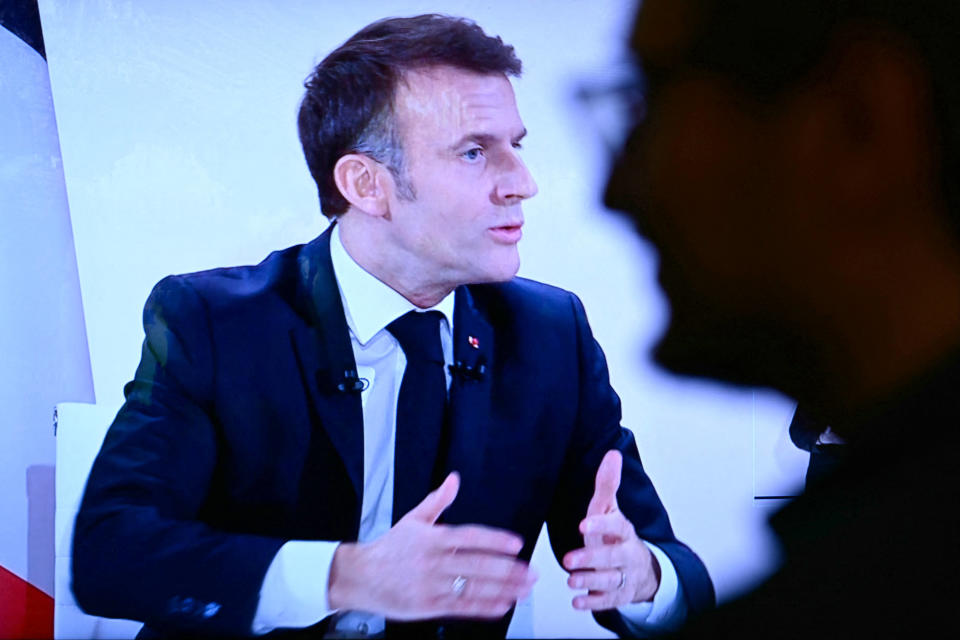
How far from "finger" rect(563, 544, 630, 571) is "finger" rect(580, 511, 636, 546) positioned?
19 mm

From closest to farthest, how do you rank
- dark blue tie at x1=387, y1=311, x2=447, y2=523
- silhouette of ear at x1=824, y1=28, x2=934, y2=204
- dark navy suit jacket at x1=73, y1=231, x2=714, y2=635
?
dark navy suit jacket at x1=73, y1=231, x2=714, y2=635, dark blue tie at x1=387, y1=311, x2=447, y2=523, silhouette of ear at x1=824, y1=28, x2=934, y2=204

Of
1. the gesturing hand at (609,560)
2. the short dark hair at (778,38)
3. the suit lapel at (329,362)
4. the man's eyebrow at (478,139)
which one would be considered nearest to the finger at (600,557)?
the gesturing hand at (609,560)

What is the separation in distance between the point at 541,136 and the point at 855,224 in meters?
0.75

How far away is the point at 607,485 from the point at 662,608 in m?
0.29

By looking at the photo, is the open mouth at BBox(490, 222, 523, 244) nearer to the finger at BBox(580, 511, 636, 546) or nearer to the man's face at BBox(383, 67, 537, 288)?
the man's face at BBox(383, 67, 537, 288)

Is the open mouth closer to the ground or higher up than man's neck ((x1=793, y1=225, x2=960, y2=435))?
higher up

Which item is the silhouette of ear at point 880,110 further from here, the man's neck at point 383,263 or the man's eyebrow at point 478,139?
the man's neck at point 383,263

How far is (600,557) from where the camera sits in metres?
1.95

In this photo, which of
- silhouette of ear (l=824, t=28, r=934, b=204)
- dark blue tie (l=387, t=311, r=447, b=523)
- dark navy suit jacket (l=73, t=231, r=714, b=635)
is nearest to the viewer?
dark navy suit jacket (l=73, t=231, r=714, b=635)

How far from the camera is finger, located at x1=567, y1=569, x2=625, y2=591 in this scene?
1955 mm

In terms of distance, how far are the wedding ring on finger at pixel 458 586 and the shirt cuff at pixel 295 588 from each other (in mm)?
245

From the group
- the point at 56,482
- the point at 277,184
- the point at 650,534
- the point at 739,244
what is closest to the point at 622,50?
the point at 739,244

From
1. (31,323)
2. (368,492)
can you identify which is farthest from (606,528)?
(31,323)

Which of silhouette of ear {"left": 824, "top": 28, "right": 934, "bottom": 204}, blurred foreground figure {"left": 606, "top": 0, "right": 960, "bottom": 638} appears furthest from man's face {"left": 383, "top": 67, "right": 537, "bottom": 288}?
silhouette of ear {"left": 824, "top": 28, "right": 934, "bottom": 204}
